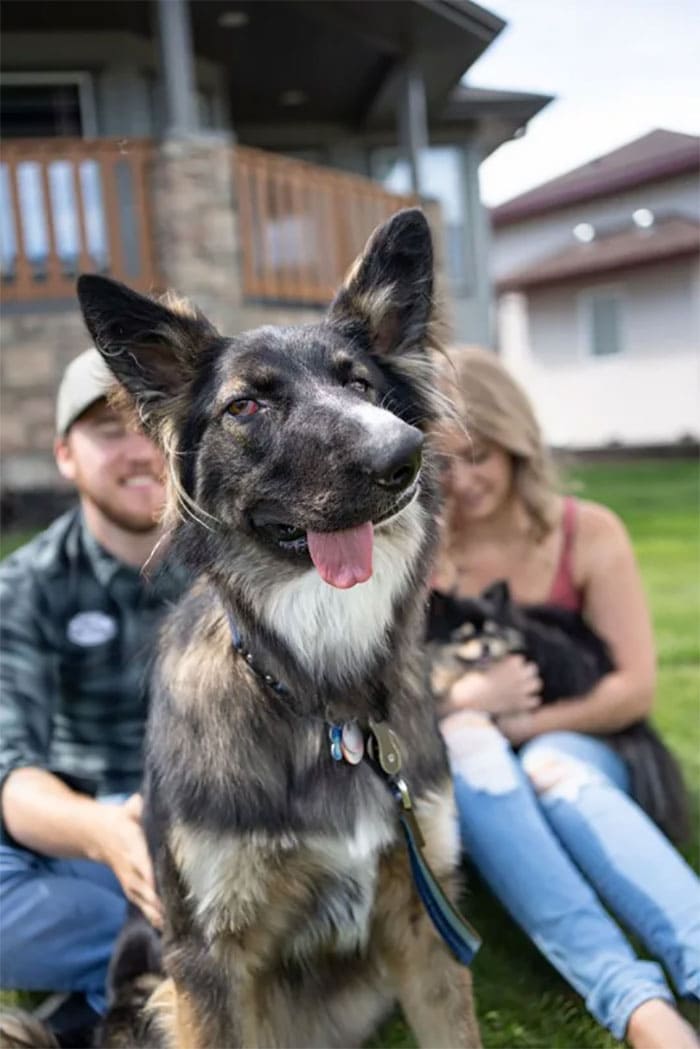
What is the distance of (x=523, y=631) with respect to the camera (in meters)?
3.48

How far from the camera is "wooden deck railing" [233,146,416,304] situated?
9758 mm

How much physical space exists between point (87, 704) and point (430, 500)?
4.56 ft

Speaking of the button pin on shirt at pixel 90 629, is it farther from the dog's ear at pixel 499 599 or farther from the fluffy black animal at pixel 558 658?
the dog's ear at pixel 499 599

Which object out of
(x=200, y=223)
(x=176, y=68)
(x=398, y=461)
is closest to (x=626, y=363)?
(x=200, y=223)

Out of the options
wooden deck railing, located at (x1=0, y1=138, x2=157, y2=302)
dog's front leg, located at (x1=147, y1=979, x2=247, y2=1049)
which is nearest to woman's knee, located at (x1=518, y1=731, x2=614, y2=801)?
dog's front leg, located at (x1=147, y1=979, x2=247, y2=1049)

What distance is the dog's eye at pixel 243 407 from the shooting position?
221 cm

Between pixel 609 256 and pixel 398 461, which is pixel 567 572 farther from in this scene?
pixel 609 256

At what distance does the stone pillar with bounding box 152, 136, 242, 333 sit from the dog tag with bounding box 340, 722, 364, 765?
7205mm

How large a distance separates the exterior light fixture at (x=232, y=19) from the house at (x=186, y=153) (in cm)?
3

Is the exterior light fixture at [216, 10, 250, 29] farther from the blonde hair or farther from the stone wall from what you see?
the blonde hair

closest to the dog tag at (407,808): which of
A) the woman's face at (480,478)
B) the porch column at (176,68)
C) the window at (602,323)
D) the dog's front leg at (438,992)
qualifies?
the dog's front leg at (438,992)

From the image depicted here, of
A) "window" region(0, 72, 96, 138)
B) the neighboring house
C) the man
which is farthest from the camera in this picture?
the neighboring house

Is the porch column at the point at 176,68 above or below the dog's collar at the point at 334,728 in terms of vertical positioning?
above

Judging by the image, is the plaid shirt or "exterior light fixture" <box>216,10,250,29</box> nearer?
the plaid shirt
